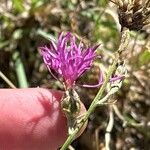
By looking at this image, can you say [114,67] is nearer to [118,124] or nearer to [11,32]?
[118,124]

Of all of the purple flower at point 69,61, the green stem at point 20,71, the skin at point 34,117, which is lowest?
the green stem at point 20,71

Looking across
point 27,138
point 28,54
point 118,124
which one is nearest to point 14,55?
point 28,54

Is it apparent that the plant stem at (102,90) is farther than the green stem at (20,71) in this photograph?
No

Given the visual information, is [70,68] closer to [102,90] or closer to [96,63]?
[102,90]

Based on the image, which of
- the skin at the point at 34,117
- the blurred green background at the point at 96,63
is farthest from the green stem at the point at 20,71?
the skin at the point at 34,117

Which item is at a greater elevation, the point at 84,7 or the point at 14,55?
the point at 84,7

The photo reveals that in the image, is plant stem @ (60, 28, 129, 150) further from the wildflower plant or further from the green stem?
the green stem

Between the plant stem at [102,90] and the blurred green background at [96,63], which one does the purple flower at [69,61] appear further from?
the blurred green background at [96,63]

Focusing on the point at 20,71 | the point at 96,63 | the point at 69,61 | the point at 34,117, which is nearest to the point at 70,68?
the point at 69,61
